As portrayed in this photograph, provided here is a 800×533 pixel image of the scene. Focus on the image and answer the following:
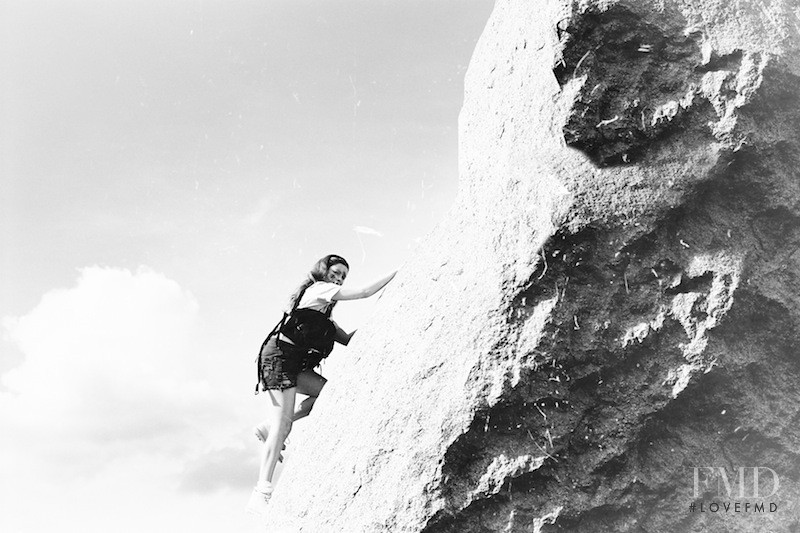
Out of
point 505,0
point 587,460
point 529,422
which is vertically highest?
point 505,0

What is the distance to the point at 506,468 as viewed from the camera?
415 centimetres

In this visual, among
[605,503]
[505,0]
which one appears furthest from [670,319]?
[505,0]

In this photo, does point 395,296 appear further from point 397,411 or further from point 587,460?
point 587,460

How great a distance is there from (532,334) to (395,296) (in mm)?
1387

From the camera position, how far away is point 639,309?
4145mm

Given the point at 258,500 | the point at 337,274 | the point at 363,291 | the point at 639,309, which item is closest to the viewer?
the point at 639,309

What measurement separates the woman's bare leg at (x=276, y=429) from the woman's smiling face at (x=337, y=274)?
98 cm

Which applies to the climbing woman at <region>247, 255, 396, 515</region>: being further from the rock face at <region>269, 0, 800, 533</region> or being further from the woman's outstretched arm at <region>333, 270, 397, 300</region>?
the rock face at <region>269, 0, 800, 533</region>

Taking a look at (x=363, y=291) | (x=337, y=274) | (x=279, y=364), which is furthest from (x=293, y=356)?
(x=363, y=291)
